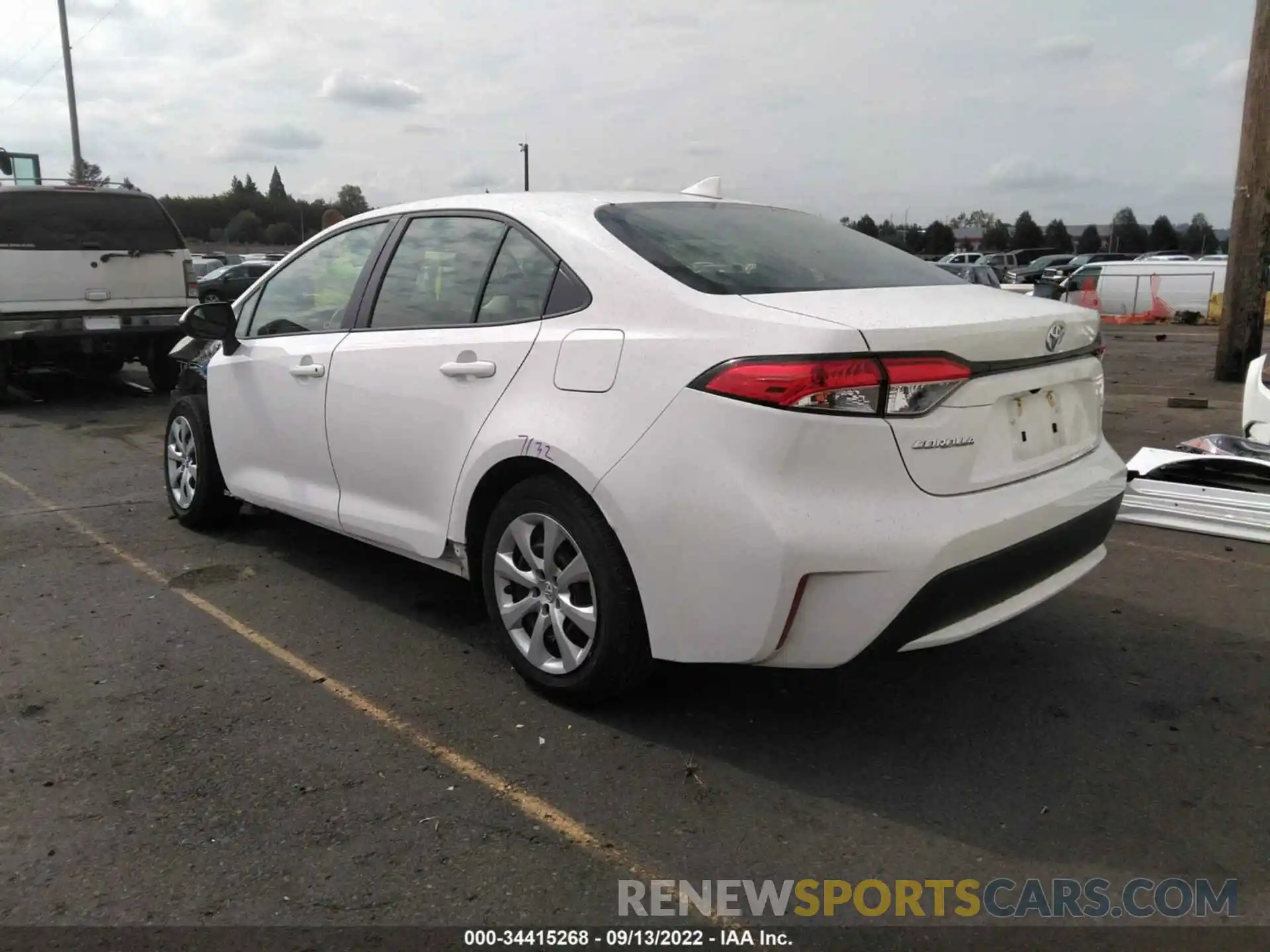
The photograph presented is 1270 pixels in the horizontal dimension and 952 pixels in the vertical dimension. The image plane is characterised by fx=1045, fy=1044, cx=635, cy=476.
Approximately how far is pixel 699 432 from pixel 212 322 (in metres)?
2.91

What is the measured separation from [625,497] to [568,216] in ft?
3.58

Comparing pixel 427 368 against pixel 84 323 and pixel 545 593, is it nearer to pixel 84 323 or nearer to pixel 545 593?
pixel 545 593

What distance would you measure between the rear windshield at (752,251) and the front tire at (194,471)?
2.70 m

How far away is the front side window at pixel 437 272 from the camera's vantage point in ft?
12.0

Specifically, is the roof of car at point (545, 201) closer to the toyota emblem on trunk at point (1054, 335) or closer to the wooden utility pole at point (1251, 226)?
the toyota emblem on trunk at point (1054, 335)

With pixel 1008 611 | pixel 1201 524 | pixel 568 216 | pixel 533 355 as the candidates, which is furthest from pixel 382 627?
pixel 1201 524

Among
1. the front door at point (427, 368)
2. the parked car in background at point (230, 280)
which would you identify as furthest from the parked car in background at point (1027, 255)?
the front door at point (427, 368)

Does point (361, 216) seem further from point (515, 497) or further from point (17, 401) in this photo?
point (17, 401)

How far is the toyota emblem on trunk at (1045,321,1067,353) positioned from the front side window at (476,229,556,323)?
4.99 ft

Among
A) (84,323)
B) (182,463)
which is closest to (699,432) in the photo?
(182,463)

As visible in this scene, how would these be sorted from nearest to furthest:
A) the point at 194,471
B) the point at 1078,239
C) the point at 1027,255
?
the point at 194,471 → the point at 1027,255 → the point at 1078,239

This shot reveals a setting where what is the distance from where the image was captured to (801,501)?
2.67 meters

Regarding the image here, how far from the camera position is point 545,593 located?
3283 millimetres

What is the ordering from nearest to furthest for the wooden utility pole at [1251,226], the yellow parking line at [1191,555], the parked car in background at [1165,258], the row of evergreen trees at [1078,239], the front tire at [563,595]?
the front tire at [563,595]
the yellow parking line at [1191,555]
the wooden utility pole at [1251,226]
the parked car in background at [1165,258]
the row of evergreen trees at [1078,239]
